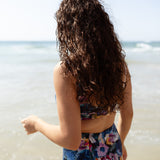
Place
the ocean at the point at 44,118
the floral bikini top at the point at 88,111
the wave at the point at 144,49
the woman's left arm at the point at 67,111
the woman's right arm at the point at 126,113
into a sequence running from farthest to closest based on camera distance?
the wave at the point at 144,49
the ocean at the point at 44,118
the woman's right arm at the point at 126,113
the floral bikini top at the point at 88,111
the woman's left arm at the point at 67,111

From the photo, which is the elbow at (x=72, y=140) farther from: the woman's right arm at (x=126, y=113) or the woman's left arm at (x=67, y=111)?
the woman's right arm at (x=126, y=113)

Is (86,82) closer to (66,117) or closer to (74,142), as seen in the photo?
(66,117)

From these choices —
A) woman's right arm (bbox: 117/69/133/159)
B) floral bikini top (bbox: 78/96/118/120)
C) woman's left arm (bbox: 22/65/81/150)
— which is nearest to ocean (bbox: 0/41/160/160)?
woman's right arm (bbox: 117/69/133/159)

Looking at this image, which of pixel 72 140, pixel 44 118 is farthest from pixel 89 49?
pixel 44 118

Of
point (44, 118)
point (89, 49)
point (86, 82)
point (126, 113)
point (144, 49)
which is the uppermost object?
point (89, 49)

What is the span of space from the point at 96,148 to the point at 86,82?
40 cm

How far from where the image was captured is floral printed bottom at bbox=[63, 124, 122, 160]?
1.26m

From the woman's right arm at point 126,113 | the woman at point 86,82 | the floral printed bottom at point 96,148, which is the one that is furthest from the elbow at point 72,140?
the woman's right arm at point 126,113

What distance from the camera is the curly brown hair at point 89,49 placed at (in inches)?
44.3

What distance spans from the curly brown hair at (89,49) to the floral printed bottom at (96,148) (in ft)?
0.58

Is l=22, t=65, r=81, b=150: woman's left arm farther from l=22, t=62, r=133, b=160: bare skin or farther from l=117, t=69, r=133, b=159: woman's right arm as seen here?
l=117, t=69, r=133, b=159: woman's right arm

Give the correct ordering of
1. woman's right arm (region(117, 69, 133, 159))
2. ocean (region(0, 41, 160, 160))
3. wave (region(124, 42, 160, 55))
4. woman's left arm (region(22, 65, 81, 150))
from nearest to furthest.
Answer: woman's left arm (region(22, 65, 81, 150)) → woman's right arm (region(117, 69, 133, 159)) → ocean (region(0, 41, 160, 160)) → wave (region(124, 42, 160, 55))

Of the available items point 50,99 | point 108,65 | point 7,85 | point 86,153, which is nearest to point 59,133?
point 86,153

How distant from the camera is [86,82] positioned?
1133 mm
